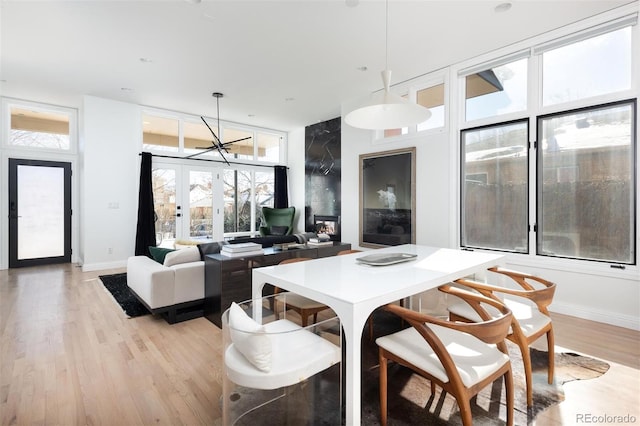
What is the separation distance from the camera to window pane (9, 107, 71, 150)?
5395mm

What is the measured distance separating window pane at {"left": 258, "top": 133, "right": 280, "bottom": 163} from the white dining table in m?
5.82

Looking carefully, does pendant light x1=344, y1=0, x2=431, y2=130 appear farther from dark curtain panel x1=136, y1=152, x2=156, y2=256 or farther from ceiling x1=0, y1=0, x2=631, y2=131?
→ dark curtain panel x1=136, y1=152, x2=156, y2=256

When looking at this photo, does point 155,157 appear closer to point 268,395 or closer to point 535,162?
point 268,395

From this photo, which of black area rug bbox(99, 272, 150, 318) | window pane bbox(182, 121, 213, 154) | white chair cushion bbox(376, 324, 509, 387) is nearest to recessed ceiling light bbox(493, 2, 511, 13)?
white chair cushion bbox(376, 324, 509, 387)

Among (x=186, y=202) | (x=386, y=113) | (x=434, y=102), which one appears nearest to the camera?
(x=386, y=113)

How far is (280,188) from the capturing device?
7.57m

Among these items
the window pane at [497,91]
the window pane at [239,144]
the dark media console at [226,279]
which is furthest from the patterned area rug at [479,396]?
the window pane at [239,144]

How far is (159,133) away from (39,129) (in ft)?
6.66

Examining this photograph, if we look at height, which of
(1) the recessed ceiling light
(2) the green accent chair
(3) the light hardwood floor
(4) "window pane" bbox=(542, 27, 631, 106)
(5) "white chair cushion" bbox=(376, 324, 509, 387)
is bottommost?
(3) the light hardwood floor

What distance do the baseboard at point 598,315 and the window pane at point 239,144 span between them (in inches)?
242

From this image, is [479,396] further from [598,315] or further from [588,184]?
[588,184]

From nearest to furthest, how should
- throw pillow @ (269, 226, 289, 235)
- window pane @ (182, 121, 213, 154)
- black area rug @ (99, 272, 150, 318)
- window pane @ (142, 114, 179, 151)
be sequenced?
black area rug @ (99, 272, 150, 318), window pane @ (142, 114, 179, 151), window pane @ (182, 121, 213, 154), throw pillow @ (269, 226, 289, 235)

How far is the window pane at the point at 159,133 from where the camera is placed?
19.3 feet

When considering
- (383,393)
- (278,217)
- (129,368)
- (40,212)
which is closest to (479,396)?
(383,393)
